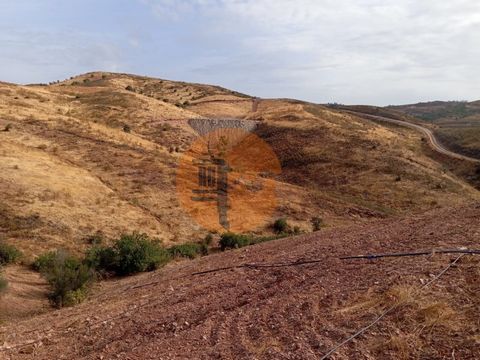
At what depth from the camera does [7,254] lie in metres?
13.4

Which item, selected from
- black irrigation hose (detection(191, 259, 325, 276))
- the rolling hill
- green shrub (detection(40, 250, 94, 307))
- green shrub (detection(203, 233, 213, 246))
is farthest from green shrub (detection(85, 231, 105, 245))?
black irrigation hose (detection(191, 259, 325, 276))

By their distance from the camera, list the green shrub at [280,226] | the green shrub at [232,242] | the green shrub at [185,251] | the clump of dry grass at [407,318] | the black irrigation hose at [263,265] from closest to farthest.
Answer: the clump of dry grass at [407,318]
the black irrigation hose at [263,265]
the green shrub at [185,251]
the green shrub at [232,242]
the green shrub at [280,226]

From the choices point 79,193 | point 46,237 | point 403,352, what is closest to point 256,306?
point 403,352

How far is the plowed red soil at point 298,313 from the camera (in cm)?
461

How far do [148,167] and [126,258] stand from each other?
38.0 ft

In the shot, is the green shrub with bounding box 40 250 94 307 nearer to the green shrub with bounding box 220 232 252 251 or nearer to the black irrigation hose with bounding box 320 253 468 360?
the green shrub with bounding box 220 232 252 251

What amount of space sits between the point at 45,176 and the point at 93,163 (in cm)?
422

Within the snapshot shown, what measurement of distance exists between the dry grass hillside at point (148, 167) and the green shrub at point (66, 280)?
3112mm

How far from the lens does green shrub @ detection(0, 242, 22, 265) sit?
525 inches

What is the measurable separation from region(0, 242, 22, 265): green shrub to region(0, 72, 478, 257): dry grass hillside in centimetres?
99

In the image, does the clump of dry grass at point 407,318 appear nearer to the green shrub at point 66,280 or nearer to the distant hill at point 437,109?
the green shrub at point 66,280

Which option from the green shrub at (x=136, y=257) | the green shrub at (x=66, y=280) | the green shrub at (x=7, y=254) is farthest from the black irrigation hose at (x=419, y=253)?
the green shrub at (x=7, y=254)

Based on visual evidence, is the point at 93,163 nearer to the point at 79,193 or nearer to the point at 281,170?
the point at 79,193

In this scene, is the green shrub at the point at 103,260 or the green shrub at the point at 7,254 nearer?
the green shrub at the point at 7,254
